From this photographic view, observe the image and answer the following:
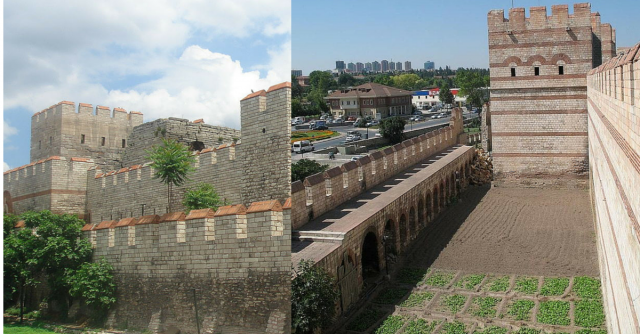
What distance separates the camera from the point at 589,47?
15922 millimetres

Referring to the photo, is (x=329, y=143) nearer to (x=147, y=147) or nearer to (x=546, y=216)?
(x=546, y=216)

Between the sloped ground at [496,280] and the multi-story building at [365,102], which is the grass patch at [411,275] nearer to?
the sloped ground at [496,280]

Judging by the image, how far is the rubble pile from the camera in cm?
1883

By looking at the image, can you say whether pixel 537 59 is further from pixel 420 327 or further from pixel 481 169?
pixel 420 327

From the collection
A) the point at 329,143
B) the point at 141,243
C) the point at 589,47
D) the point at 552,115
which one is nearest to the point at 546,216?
the point at 552,115

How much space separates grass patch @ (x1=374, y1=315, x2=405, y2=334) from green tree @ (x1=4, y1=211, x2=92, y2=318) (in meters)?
3.95

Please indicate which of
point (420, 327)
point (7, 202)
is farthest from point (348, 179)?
point (7, 202)

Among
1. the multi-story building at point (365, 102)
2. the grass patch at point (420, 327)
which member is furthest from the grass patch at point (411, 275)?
the multi-story building at point (365, 102)

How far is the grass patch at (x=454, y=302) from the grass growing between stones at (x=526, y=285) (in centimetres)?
88

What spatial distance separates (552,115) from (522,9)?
2.95 meters

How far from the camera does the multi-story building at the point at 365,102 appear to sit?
25344 millimetres

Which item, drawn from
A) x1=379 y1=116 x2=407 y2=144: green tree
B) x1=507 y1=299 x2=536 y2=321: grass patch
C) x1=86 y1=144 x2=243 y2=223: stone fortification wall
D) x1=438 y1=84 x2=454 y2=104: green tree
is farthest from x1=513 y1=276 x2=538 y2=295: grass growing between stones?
x1=438 y1=84 x2=454 y2=104: green tree

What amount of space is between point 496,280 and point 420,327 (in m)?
2.16

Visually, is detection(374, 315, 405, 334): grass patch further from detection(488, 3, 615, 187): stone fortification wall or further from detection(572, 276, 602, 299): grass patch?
detection(488, 3, 615, 187): stone fortification wall
